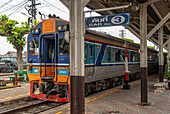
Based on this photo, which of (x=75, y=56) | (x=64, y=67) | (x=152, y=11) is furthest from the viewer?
(x=152, y=11)

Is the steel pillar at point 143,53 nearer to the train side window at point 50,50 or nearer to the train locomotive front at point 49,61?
the train locomotive front at point 49,61

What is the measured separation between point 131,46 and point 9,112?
1099cm

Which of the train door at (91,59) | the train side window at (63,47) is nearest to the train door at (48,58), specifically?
the train side window at (63,47)

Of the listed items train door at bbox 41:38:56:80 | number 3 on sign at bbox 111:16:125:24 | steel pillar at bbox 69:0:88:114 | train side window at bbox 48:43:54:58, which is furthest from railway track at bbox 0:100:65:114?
number 3 on sign at bbox 111:16:125:24

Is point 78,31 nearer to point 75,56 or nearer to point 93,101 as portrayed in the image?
point 75,56

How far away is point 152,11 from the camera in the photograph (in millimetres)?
10602

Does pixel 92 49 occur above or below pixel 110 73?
above

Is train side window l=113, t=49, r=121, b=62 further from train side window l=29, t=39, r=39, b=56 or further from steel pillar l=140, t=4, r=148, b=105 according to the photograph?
train side window l=29, t=39, r=39, b=56

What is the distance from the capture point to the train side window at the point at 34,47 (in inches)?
329

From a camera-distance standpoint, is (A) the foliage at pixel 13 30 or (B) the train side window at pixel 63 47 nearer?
(B) the train side window at pixel 63 47

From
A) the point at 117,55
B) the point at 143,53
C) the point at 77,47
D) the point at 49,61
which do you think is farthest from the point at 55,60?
the point at 117,55

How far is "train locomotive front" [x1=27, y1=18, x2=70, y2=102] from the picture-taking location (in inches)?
298

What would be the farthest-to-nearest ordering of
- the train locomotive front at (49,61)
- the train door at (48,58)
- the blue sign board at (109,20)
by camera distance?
the train door at (48,58) → the train locomotive front at (49,61) → the blue sign board at (109,20)

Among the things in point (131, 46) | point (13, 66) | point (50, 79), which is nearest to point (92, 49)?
point (50, 79)
